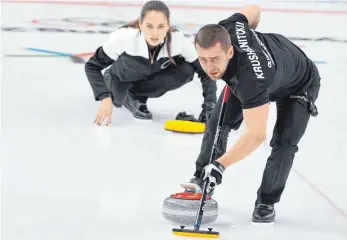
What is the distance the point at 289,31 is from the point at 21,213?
17.5ft

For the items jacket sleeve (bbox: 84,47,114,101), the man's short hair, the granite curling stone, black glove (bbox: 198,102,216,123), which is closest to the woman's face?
jacket sleeve (bbox: 84,47,114,101)

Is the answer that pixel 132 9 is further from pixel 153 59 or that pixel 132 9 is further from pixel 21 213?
pixel 21 213

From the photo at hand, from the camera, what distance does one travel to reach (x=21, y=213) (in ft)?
13.2

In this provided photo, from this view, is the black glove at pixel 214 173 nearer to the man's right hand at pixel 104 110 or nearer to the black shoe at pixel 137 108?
the man's right hand at pixel 104 110

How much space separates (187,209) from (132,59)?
185 centimetres

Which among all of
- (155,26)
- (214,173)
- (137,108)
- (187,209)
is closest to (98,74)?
(137,108)

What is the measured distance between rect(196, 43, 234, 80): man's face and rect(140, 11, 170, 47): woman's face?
1.69 metres

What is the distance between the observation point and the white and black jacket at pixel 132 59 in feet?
18.1

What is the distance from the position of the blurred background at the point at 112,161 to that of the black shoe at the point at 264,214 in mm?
51

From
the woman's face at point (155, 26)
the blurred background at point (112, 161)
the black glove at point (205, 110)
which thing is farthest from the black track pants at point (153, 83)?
the woman's face at point (155, 26)

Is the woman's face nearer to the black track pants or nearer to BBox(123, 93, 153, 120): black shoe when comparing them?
the black track pants

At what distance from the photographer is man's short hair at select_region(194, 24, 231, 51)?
11.5 ft

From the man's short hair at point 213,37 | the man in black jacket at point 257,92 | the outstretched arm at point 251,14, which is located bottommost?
the man in black jacket at point 257,92

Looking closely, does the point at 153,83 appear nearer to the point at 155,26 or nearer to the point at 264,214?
the point at 155,26
